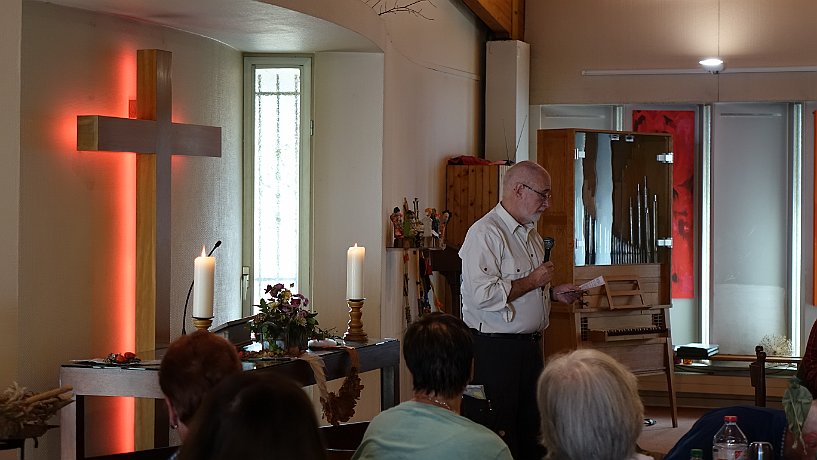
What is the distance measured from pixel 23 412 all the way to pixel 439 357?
1.51 meters

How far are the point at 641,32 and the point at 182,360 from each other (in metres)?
7.57

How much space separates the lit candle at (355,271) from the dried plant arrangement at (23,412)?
2.00 meters

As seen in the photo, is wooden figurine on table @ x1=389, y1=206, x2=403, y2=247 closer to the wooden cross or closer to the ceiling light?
the wooden cross

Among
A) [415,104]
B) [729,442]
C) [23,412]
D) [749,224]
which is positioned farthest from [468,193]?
[729,442]

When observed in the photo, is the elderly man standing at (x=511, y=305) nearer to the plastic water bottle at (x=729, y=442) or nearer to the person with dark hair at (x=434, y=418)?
the plastic water bottle at (x=729, y=442)

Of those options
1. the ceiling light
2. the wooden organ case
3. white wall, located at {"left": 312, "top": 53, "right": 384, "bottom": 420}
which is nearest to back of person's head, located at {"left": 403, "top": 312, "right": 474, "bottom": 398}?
white wall, located at {"left": 312, "top": 53, "right": 384, "bottom": 420}

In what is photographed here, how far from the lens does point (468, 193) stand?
8.25m

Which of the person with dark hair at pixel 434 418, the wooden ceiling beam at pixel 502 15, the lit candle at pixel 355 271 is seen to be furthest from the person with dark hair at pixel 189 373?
the wooden ceiling beam at pixel 502 15

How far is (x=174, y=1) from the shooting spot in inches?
194

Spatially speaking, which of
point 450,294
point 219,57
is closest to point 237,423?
point 219,57

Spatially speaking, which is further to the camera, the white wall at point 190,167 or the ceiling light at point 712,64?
the ceiling light at point 712,64

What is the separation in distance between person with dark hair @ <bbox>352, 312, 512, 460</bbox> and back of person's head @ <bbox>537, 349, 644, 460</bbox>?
227 millimetres

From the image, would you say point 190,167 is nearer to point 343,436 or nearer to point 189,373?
point 343,436

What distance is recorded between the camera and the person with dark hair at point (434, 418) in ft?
9.13
